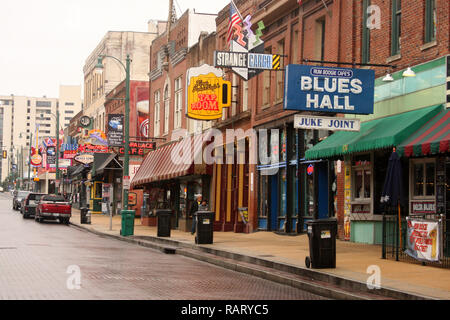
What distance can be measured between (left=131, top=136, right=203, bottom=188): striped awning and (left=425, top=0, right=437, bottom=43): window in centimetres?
1666

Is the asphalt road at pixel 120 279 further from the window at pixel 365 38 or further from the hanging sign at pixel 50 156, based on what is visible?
the hanging sign at pixel 50 156

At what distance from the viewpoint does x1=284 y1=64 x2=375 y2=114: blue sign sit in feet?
63.9

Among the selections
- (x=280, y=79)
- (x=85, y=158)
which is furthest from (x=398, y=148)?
(x=85, y=158)

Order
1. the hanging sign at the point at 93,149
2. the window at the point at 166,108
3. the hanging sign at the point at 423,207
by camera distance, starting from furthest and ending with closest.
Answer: the hanging sign at the point at 93,149
the window at the point at 166,108
the hanging sign at the point at 423,207

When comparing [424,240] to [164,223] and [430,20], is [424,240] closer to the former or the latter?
[430,20]

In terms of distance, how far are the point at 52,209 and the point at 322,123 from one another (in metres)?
25.9

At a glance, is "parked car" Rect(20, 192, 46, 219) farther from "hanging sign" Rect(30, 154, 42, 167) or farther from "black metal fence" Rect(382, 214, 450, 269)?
"hanging sign" Rect(30, 154, 42, 167)

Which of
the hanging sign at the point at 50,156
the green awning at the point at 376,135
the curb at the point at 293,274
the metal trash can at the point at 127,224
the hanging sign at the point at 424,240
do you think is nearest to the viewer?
the curb at the point at 293,274

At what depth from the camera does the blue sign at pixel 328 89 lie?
63.9 feet

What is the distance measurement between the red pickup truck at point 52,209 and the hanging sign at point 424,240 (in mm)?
29107

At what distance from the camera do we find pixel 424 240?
15.3 m

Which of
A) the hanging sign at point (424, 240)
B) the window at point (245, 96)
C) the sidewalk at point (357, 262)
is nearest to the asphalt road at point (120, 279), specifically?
the sidewalk at point (357, 262)

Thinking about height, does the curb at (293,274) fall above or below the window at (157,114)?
below
